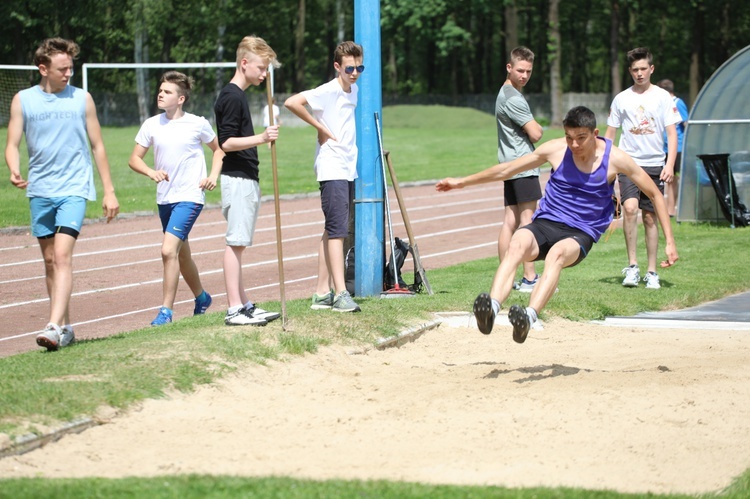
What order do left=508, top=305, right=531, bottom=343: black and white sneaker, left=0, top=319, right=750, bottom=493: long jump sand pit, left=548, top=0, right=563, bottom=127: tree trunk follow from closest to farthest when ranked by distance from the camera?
1. left=0, top=319, right=750, bottom=493: long jump sand pit
2. left=508, top=305, right=531, bottom=343: black and white sneaker
3. left=548, top=0, right=563, bottom=127: tree trunk

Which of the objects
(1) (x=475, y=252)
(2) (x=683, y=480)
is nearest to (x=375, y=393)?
(2) (x=683, y=480)

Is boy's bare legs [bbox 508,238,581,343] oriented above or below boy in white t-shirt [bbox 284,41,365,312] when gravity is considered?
below

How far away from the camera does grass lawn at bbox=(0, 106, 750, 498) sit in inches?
178

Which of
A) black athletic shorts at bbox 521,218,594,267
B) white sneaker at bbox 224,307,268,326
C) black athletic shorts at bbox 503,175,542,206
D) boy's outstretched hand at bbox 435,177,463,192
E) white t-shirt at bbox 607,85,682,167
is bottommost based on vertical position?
white sneaker at bbox 224,307,268,326

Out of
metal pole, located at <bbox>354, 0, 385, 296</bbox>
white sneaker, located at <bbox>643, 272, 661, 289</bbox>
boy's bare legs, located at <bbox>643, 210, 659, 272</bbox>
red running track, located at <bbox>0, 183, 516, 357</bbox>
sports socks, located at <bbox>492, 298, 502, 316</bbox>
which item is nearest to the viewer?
sports socks, located at <bbox>492, 298, 502, 316</bbox>

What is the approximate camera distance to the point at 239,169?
320 inches

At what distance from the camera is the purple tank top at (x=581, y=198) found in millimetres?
7539

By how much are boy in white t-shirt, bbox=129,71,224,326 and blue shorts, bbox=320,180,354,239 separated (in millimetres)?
975

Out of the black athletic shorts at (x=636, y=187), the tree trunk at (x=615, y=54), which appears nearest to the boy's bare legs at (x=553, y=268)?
the black athletic shorts at (x=636, y=187)

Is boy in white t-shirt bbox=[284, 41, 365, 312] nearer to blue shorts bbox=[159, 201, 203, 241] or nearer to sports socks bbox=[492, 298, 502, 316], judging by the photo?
blue shorts bbox=[159, 201, 203, 241]

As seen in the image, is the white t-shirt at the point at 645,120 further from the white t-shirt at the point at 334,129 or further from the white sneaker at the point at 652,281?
the white t-shirt at the point at 334,129

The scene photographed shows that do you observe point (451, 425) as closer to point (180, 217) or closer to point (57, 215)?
point (57, 215)

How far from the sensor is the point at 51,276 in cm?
770

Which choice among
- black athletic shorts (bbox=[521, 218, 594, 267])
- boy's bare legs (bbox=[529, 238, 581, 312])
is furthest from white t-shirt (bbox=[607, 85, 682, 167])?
boy's bare legs (bbox=[529, 238, 581, 312])
